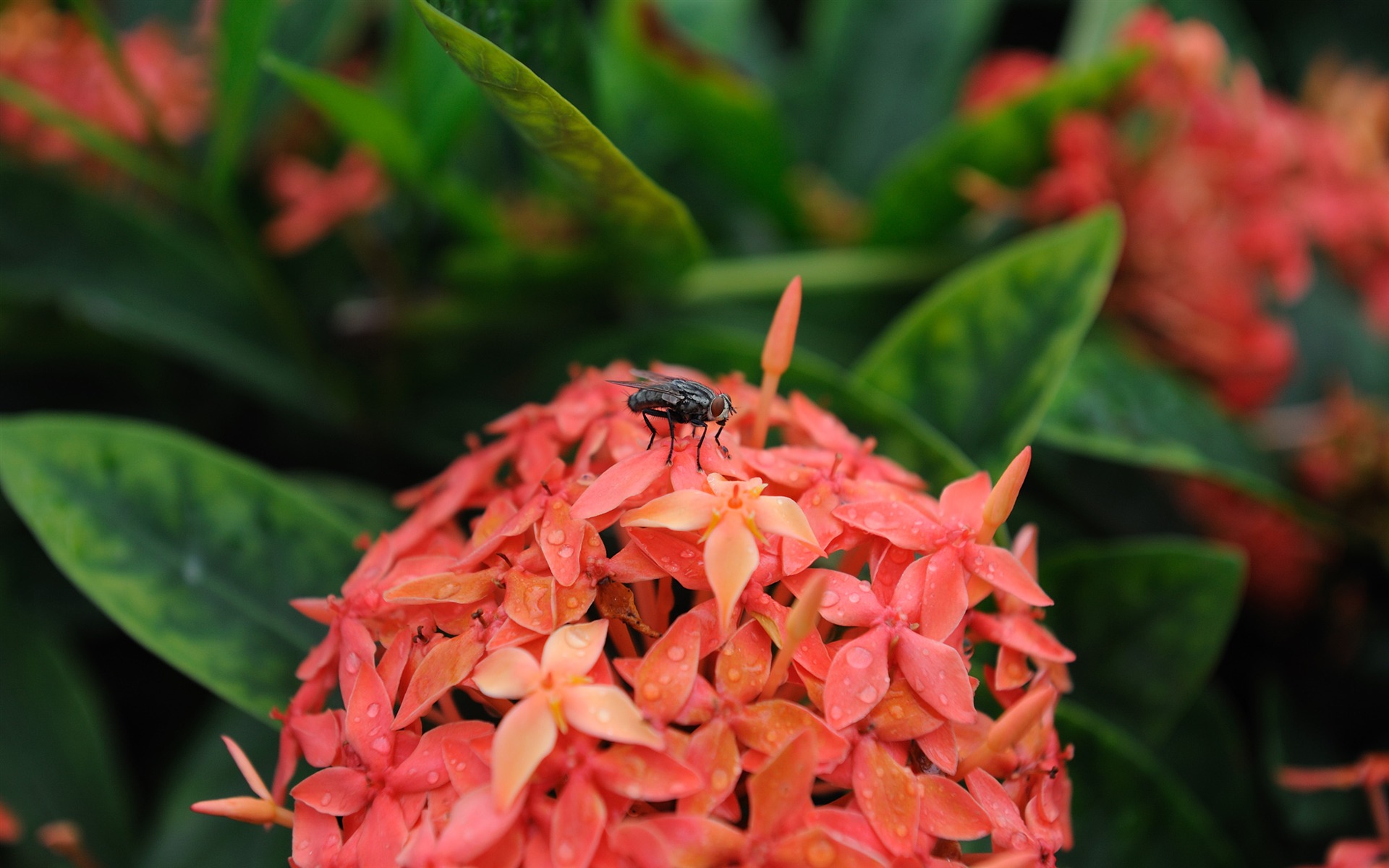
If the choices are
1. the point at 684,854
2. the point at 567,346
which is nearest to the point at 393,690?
the point at 684,854

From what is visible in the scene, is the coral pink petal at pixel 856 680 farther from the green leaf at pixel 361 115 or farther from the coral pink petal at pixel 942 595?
the green leaf at pixel 361 115

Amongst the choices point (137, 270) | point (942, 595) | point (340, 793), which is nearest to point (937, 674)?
point (942, 595)

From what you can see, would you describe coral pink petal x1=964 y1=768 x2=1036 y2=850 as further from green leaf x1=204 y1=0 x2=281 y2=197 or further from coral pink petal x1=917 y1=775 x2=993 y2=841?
green leaf x1=204 y1=0 x2=281 y2=197

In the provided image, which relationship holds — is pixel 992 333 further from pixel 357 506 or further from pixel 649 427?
pixel 357 506

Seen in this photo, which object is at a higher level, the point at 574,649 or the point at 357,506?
the point at 574,649

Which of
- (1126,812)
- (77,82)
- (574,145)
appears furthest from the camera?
(77,82)
